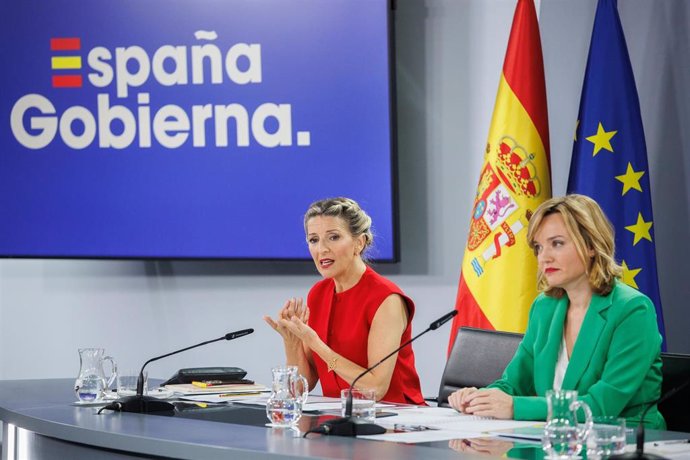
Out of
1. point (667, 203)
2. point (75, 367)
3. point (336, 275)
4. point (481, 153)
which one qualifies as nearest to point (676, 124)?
point (667, 203)

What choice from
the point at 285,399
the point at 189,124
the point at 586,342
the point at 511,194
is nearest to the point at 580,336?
the point at 586,342

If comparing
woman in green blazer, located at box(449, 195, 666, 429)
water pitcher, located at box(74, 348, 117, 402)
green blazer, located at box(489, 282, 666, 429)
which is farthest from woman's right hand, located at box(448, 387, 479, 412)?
water pitcher, located at box(74, 348, 117, 402)

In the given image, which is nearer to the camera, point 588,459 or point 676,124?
point 588,459

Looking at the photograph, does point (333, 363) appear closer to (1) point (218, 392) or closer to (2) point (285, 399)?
(1) point (218, 392)

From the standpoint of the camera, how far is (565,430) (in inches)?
85.0

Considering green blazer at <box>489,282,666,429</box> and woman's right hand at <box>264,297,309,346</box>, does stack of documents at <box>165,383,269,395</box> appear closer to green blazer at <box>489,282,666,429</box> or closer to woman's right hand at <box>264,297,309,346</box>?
woman's right hand at <box>264,297,309,346</box>

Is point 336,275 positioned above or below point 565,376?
above

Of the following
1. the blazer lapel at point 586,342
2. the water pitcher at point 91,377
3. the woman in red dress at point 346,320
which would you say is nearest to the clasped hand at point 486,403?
the blazer lapel at point 586,342

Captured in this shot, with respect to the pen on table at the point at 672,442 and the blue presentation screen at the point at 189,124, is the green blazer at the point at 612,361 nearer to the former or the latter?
the pen on table at the point at 672,442

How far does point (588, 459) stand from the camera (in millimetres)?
2160

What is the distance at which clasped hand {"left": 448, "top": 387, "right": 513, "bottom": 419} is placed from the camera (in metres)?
2.82

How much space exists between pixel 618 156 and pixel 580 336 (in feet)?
4.69

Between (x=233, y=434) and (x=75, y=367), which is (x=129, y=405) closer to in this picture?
(x=233, y=434)

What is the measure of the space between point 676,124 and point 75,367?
10.7ft
